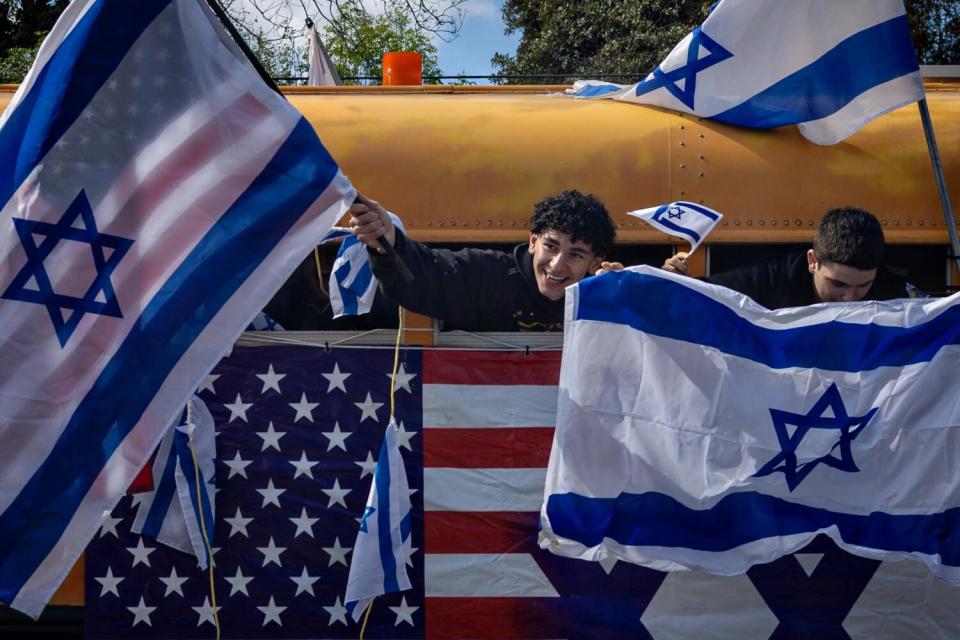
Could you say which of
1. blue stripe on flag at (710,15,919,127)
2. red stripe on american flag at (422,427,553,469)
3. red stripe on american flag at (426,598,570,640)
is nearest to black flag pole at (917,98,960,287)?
blue stripe on flag at (710,15,919,127)

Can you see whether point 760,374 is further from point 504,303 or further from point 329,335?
point 329,335

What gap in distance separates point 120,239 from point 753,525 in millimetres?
2426

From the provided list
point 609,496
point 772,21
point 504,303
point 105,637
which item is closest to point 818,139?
point 772,21

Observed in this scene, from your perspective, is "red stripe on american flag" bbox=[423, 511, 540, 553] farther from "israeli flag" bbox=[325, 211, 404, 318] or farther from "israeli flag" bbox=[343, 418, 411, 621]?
"israeli flag" bbox=[325, 211, 404, 318]

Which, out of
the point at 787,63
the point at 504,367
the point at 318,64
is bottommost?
the point at 504,367

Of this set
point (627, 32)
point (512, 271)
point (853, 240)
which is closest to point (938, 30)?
point (627, 32)

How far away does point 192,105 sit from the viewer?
3.65 m

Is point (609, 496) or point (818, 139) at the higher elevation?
point (818, 139)

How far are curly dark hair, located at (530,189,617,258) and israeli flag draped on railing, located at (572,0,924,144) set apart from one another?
33.3 inches

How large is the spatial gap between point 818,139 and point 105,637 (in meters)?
3.63

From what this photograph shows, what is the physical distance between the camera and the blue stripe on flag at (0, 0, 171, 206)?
3543mm

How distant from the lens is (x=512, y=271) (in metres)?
4.57

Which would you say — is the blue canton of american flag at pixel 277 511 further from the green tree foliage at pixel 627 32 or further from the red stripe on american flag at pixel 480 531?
the green tree foliage at pixel 627 32

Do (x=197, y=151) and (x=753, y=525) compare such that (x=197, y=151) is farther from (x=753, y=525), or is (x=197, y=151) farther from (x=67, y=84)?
(x=753, y=525)
